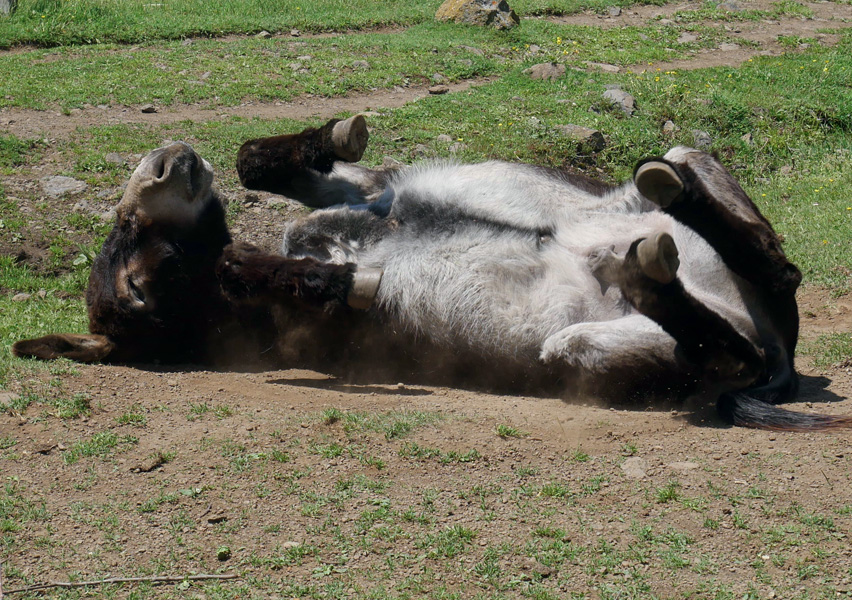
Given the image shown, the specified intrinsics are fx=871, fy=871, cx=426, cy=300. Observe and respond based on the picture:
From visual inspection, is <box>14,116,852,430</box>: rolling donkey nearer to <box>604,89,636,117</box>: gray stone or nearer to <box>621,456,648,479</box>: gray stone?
<box>621,456,648,479</box>: gray stone

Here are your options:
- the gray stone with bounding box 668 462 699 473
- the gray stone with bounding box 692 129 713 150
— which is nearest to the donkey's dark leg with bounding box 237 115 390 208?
the gray stone with bounding box 668 462 699 473

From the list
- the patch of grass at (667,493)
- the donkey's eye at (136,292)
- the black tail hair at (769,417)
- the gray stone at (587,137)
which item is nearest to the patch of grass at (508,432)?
the patch of grass at (667,493)

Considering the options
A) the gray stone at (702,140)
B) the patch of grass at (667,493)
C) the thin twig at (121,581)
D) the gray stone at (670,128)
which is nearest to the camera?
the thin twig at (121,581)

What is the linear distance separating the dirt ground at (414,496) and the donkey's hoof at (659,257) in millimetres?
686

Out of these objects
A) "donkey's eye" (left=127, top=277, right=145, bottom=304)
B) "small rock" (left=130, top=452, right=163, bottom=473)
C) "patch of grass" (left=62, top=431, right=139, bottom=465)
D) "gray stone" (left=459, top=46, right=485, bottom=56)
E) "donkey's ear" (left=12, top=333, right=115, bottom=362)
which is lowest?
"donkey's ear" (left=12, top=333, right=115, bottom=362)

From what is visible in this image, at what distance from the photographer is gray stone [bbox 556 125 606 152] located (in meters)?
8.43

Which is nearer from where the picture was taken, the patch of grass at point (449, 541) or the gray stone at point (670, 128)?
the patch of grass at point (449, 541)

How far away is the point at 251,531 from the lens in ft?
9.92

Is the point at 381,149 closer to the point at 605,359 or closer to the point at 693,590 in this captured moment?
the point at 605,359

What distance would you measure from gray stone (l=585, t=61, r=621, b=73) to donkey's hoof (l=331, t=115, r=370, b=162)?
785cm

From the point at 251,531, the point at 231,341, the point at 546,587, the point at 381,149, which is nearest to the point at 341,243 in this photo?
the point at 231,341

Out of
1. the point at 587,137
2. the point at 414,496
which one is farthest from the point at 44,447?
the point at 587,137

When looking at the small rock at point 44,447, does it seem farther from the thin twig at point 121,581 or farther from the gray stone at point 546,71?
the gray stone at point 546,71

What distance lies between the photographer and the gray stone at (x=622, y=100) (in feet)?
31.0
